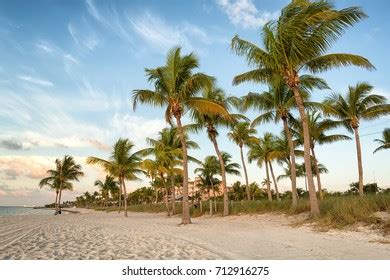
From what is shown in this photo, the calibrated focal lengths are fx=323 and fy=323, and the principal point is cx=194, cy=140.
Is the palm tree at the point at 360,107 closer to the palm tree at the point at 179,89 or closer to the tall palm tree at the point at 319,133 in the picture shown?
the tall palm tree at the point at 319,133

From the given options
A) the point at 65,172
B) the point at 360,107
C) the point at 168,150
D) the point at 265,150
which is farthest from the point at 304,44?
the point at 65,172

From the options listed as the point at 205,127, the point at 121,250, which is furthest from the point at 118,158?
the point at 121,250

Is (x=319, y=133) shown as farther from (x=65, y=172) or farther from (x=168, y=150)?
(x=65, y=172)

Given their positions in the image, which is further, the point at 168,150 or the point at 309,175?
the point at 168,150

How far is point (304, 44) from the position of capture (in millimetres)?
12562

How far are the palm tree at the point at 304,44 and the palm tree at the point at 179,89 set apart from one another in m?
2.79

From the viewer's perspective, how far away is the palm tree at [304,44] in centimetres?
1178

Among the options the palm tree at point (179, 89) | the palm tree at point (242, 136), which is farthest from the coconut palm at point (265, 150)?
the palm tree at point (179, 89)

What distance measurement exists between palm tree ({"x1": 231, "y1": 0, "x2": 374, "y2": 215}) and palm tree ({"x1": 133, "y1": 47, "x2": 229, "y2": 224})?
9.17 feet

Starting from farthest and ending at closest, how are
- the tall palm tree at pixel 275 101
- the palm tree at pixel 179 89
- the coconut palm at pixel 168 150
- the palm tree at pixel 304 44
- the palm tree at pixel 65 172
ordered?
the palm tree at pixel 65 172 → the coconut palm at pixel 168 150 → the tall palm tree at pixel 275 101 → the palm tree at pixel 179 89 → the palm tree at pixel 304 44

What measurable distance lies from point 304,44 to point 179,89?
20.6 ft

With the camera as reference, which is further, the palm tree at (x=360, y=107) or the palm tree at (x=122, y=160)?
the palm tree at (x=122, y=160)
